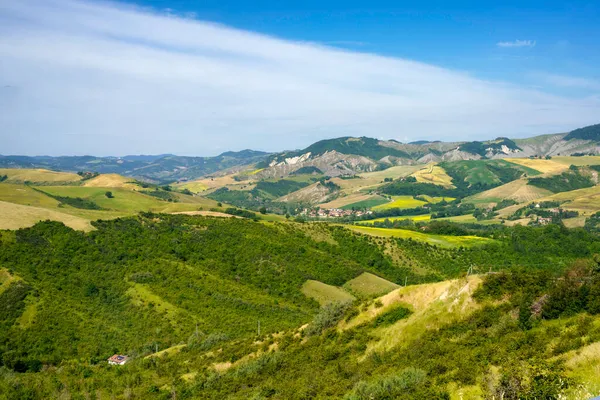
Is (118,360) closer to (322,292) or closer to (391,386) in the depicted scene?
(322,292)

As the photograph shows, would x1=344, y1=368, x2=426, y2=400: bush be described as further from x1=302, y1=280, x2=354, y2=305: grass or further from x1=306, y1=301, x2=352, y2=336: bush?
x1=302, y1=280, x2=354, y2=305: grass

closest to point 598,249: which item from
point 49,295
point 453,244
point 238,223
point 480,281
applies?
point 453,244

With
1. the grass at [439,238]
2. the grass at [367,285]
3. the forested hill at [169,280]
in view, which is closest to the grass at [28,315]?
the forested hill at [169,280]

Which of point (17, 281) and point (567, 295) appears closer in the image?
point (567, 295)

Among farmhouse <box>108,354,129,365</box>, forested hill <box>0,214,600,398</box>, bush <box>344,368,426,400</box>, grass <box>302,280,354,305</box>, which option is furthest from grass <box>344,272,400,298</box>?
bush <box>344,368,426,400</box>

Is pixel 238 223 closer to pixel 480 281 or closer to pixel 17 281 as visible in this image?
pixel 17 281
